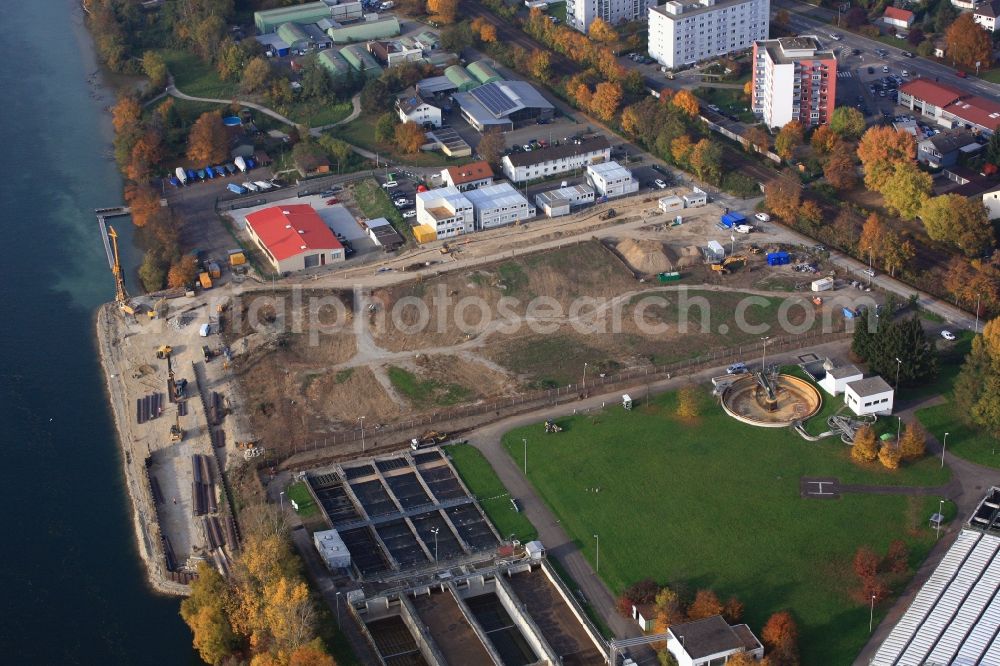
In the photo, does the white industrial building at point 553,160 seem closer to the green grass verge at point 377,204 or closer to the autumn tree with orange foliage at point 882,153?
the green grass verge at point 377,204

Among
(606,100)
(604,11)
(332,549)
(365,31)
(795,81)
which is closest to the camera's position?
(332,549)

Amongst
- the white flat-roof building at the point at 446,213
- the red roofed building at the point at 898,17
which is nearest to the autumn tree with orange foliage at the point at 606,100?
the white flat-roof building at the point at 446,213


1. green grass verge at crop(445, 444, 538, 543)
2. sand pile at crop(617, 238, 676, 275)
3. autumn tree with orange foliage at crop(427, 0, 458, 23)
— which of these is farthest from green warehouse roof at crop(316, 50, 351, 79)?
green grass verge at crop(445, 444, 538, 543)

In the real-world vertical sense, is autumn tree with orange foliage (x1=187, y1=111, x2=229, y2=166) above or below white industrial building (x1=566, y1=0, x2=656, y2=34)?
below

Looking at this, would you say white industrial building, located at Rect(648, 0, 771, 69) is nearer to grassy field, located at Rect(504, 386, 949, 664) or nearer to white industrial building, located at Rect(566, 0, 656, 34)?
white industrial building, located at Rect(566, 0, 656, 34)

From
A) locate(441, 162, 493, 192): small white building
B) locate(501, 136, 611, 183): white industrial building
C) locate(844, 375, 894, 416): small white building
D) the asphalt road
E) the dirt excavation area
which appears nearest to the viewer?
locate(844, 375, 894, 416): small white building

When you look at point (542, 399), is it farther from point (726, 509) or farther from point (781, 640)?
point (781, 640)

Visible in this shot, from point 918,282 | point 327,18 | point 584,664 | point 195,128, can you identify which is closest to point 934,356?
point 918,282

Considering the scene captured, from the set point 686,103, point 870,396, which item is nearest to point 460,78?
point 686,103
